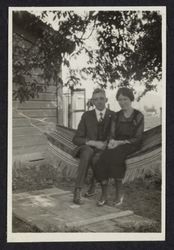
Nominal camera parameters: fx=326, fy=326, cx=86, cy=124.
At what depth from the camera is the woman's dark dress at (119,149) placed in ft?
4.20

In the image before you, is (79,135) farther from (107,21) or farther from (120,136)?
(107,21)

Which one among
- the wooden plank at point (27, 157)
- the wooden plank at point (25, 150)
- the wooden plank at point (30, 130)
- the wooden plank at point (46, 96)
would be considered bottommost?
the wooden plank at point (27, 157)

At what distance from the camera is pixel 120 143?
1.28 m

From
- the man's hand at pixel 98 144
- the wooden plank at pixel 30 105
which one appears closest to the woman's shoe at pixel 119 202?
the man's hand at pixel 98 144

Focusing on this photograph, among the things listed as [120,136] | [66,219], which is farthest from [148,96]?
[66,219]

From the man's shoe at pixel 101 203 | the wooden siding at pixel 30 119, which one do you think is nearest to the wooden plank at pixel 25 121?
the wooden siding at pixel 30 119

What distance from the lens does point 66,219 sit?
1.26m

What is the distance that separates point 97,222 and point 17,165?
384 millimetres

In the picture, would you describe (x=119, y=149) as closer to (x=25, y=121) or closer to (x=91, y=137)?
(x=91, y=137)

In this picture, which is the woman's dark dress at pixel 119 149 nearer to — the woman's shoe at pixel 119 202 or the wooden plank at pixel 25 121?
the woman's shoe at pixel 119 202

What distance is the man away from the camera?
1285 mm

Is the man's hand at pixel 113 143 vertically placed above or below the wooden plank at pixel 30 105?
below

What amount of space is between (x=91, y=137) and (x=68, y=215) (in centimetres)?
32

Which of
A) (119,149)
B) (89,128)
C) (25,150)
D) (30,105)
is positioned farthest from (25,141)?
(119,149)
